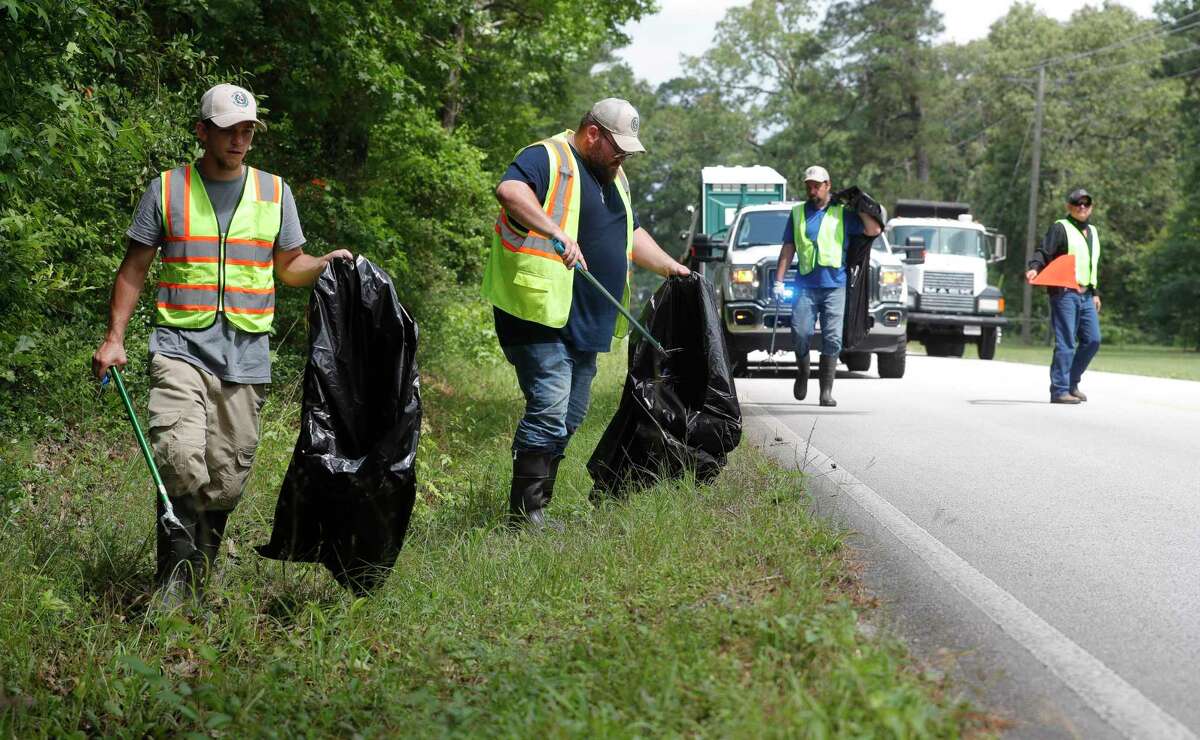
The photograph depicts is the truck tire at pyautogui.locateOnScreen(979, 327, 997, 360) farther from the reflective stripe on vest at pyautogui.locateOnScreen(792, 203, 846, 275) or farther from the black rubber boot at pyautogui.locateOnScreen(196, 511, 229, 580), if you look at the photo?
the black rubber boot at pyautogui.locateOnScreen(196, 511, 229, 580)

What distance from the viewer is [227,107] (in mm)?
5008

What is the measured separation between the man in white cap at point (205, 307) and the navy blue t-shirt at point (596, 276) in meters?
1.02

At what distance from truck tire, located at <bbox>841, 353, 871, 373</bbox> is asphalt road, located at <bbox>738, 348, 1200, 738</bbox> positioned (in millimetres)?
3420

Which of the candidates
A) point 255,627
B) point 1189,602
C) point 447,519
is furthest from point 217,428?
point 1189,602

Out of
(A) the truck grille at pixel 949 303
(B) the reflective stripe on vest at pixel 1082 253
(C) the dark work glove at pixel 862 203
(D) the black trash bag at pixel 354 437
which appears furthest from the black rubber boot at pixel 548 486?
(A) the truck grille at pixel 949 303

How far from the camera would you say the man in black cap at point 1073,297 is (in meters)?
12.5

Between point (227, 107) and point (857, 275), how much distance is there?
7.34 m

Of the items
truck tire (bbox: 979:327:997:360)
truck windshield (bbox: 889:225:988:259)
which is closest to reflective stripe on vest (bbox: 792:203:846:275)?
truck tire (bbox: 979:327:997:360)

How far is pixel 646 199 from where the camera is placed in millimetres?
72062

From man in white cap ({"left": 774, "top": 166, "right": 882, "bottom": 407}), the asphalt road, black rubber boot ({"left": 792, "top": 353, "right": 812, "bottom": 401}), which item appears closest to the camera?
the asphalt road

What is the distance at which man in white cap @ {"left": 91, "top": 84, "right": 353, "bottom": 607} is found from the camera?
505 centimetres

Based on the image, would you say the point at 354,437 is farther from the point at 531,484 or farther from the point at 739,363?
the point at 739,363

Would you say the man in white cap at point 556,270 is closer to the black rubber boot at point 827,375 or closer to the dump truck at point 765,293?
the black rubber boot at point 827,375

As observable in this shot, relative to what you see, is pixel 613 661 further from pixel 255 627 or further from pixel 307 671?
pixel 255 627
